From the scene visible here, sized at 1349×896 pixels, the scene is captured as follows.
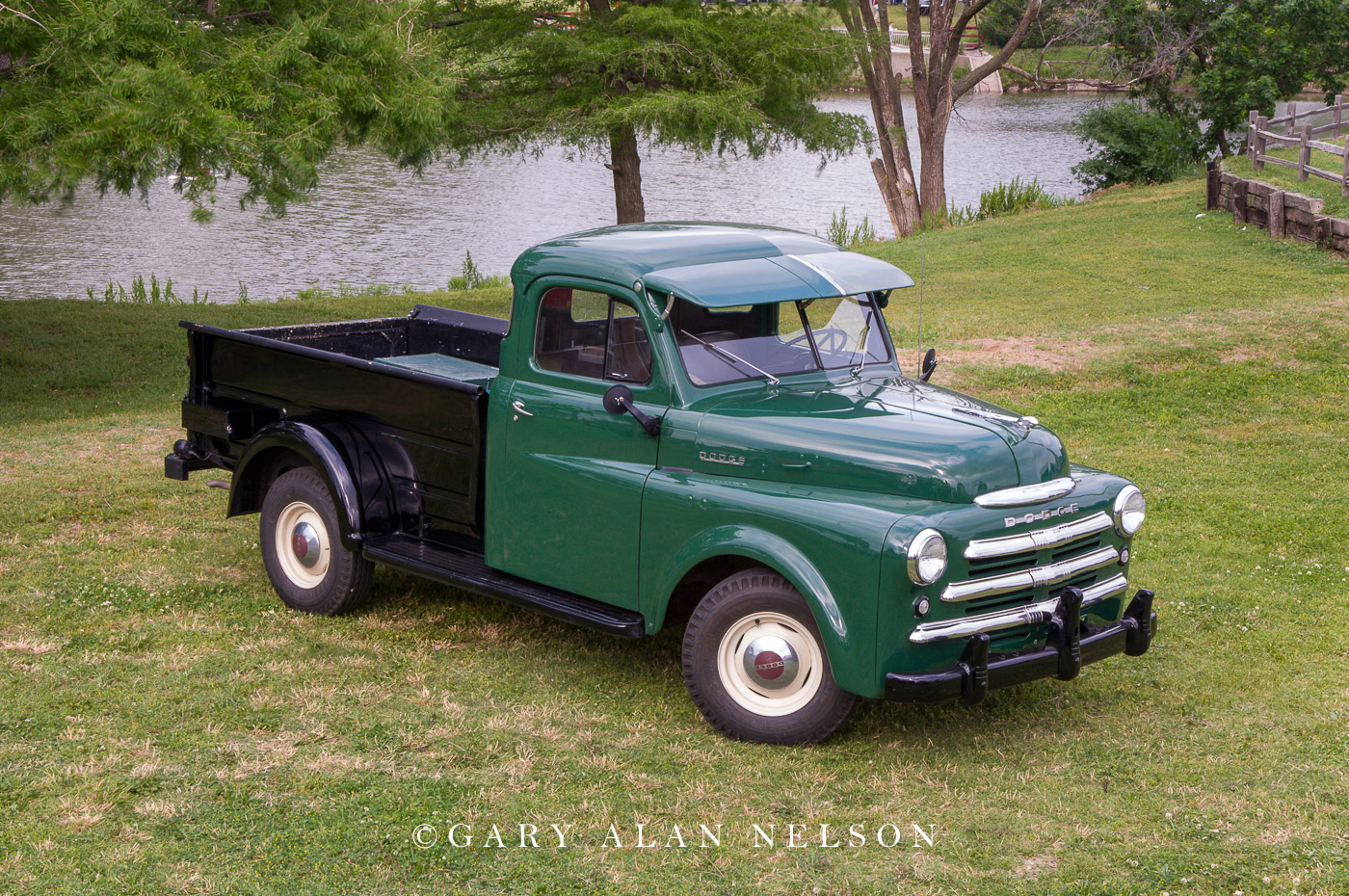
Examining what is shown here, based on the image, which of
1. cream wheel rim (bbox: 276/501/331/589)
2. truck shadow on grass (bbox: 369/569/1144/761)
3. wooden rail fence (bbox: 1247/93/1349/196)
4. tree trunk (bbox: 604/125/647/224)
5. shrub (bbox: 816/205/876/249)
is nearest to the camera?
truck shadow on grass (bbox: 369/569/1144/761)

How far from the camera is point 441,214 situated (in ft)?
100

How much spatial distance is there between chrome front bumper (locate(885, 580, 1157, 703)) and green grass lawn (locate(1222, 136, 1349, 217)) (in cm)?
1632

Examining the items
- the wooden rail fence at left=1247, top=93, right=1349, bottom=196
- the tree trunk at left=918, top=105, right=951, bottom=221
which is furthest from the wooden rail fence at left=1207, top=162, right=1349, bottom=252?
the tree trunk at left=918, top=105, right=951, bottom=221

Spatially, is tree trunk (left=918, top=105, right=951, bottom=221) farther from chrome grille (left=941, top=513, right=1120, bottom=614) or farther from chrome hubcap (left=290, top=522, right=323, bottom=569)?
chrome grille (left=941, top=513, right=1120, bottom=614)

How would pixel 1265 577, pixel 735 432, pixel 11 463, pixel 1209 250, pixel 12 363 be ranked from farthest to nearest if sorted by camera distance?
pixel 1209 250 < pixel 12 363 < pixel 11 463 < pixel 1265 577 < pixel 735 432

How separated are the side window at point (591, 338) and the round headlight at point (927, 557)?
5.13ft

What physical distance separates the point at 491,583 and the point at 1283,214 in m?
18.1

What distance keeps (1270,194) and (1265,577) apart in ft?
49.0

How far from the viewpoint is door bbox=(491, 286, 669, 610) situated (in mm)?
5574

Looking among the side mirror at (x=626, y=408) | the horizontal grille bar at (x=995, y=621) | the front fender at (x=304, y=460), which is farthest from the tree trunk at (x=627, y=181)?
the horizontal grille bar at (x=995, y=621)

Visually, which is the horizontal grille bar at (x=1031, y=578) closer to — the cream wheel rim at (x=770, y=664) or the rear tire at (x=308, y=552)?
the cream wheel rim at (x=770, y=664)

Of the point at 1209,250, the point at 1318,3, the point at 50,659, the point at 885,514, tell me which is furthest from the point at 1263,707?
the point at 1318,3

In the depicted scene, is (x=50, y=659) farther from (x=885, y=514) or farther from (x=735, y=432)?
(x=885, y=514)

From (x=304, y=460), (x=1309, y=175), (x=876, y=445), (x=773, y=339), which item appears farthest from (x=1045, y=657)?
(x=1309, y=175)
